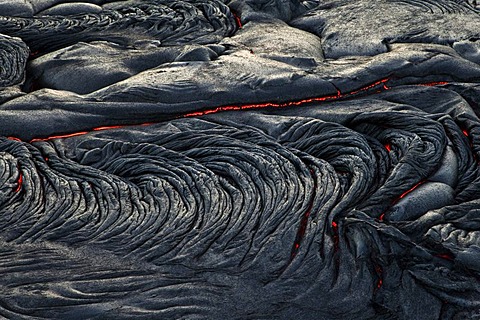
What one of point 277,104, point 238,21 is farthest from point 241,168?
point 238,21

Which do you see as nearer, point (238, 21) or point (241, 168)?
point (241, 168)

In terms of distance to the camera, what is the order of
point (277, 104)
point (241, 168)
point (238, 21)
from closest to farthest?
point (241, 168) → point (277, 104) → point (238, 21)

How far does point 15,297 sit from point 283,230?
1.41m

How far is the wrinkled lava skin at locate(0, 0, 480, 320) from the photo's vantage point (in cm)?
332

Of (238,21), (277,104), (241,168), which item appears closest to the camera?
(241,168)

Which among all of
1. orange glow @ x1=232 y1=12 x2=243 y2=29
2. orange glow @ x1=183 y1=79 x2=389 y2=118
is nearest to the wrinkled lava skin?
orange glow @ x1=183 y1=79 x2=389 y2=118

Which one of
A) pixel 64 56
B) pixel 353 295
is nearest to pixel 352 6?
pixel 64 56

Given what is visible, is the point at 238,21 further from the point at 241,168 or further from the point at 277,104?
the point at 241,168

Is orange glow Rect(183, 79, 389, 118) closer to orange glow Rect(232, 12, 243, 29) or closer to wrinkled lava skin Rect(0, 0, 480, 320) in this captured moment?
wrinkled lava skin Rect(0, 0, 480, 320)

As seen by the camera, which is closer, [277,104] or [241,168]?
[241,168]

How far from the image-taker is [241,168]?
4.06 meters

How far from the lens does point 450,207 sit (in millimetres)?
3605

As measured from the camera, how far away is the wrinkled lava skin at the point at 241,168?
3.32 meters

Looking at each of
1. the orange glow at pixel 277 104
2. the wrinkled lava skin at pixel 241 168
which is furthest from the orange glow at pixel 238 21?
the orange glow at pixel 277 104
